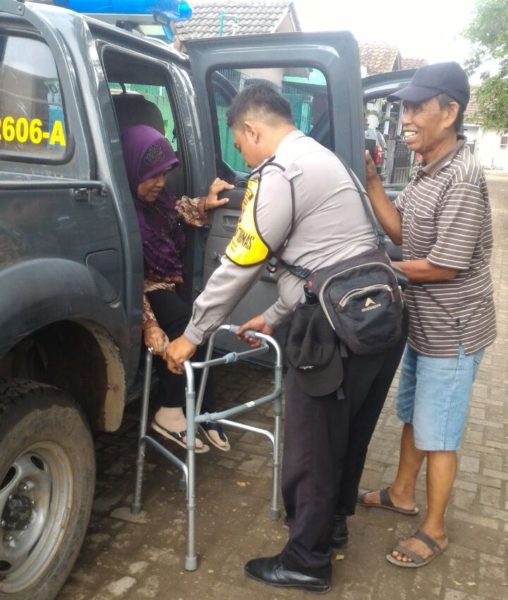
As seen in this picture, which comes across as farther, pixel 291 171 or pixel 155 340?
pixel 155 340

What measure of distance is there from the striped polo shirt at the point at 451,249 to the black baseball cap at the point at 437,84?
20cm

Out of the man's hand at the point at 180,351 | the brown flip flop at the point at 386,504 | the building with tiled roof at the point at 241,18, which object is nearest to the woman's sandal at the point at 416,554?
the brown flip flop at the point at 386,504

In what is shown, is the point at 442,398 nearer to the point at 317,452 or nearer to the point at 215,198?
the point at 317,452

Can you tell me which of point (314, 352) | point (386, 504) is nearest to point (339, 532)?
point (386, 504)

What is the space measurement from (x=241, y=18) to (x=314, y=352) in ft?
57.0

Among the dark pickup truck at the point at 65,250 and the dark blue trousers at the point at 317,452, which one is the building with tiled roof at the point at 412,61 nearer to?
the dark pickup truck at the point at 65,250

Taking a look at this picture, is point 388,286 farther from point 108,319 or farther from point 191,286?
point 191,286

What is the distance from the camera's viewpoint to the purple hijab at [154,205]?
10.0ft

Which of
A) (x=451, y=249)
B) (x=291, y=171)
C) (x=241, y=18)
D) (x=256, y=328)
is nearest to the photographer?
(x=291, y=171)

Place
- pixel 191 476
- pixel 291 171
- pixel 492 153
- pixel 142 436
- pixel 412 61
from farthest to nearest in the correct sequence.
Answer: pixel 492 153 < pixel 412 61 < pixel 142 436 < pixel 191 476 < pixel 291 171

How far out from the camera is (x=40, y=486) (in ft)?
7.67

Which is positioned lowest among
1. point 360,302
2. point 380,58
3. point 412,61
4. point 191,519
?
point 191,519

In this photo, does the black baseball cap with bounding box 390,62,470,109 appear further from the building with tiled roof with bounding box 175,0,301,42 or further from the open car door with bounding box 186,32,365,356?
the building with tiled roof with bounding box 175,0,301,42

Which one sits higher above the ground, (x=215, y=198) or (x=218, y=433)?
(x=215, y=198)
